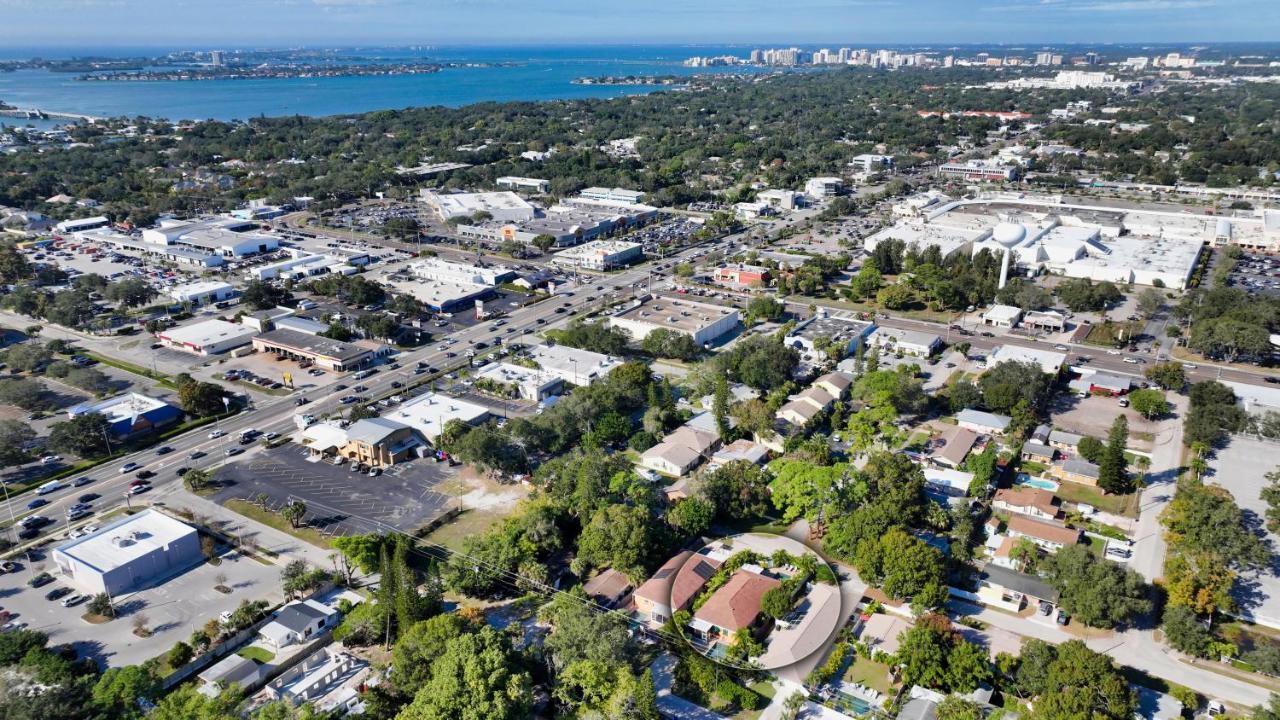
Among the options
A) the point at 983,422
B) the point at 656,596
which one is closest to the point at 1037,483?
the point at 983,422

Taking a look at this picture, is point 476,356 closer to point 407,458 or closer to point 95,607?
point 407,458

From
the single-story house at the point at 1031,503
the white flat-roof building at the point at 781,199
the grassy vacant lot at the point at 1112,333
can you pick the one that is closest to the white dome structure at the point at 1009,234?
the grassy vacant lot at the point at 1112,333

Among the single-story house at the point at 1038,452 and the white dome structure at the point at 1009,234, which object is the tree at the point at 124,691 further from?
the white dome structure at the point at 1009,234

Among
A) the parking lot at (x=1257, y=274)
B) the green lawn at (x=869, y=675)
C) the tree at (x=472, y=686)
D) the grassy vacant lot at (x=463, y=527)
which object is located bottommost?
the parking lot at (x=1257, y=274)

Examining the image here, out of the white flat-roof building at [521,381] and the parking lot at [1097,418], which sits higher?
the white flat-roof building at [521,381]

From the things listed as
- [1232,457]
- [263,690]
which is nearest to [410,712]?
[263,690]

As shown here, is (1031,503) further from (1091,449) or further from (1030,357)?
(1030,357)
